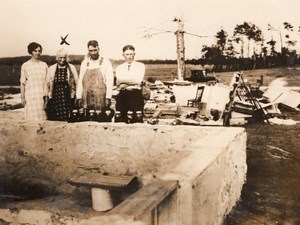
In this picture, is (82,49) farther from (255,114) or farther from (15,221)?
(255,114)

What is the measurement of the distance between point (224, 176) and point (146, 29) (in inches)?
107

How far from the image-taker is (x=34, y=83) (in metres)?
3.87

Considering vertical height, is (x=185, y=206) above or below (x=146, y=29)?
below

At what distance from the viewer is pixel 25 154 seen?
3.59 m

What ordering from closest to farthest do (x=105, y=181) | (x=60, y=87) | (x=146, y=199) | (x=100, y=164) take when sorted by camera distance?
(x=146, y=199) < (x=105, y=181) < (x=100, y=164) < (x=60, y=87)

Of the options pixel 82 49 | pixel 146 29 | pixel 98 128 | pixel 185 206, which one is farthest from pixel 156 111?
pixel 185 206

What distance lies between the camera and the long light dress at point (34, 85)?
384 cm

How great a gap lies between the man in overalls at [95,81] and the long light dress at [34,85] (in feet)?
1.12

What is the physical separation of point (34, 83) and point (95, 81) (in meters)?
0.55

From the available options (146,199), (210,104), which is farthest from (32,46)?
(210,104)

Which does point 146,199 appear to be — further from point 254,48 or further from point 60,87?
point 254,48

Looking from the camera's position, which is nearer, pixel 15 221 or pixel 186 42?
pixel 15 221

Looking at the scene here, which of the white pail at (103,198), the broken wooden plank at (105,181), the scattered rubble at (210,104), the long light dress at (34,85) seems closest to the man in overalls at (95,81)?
the long light dress at (34,85)

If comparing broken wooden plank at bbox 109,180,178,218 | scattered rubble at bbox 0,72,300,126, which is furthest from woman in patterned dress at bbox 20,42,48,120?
broken wooden plank at bbox 109,180,178,218
